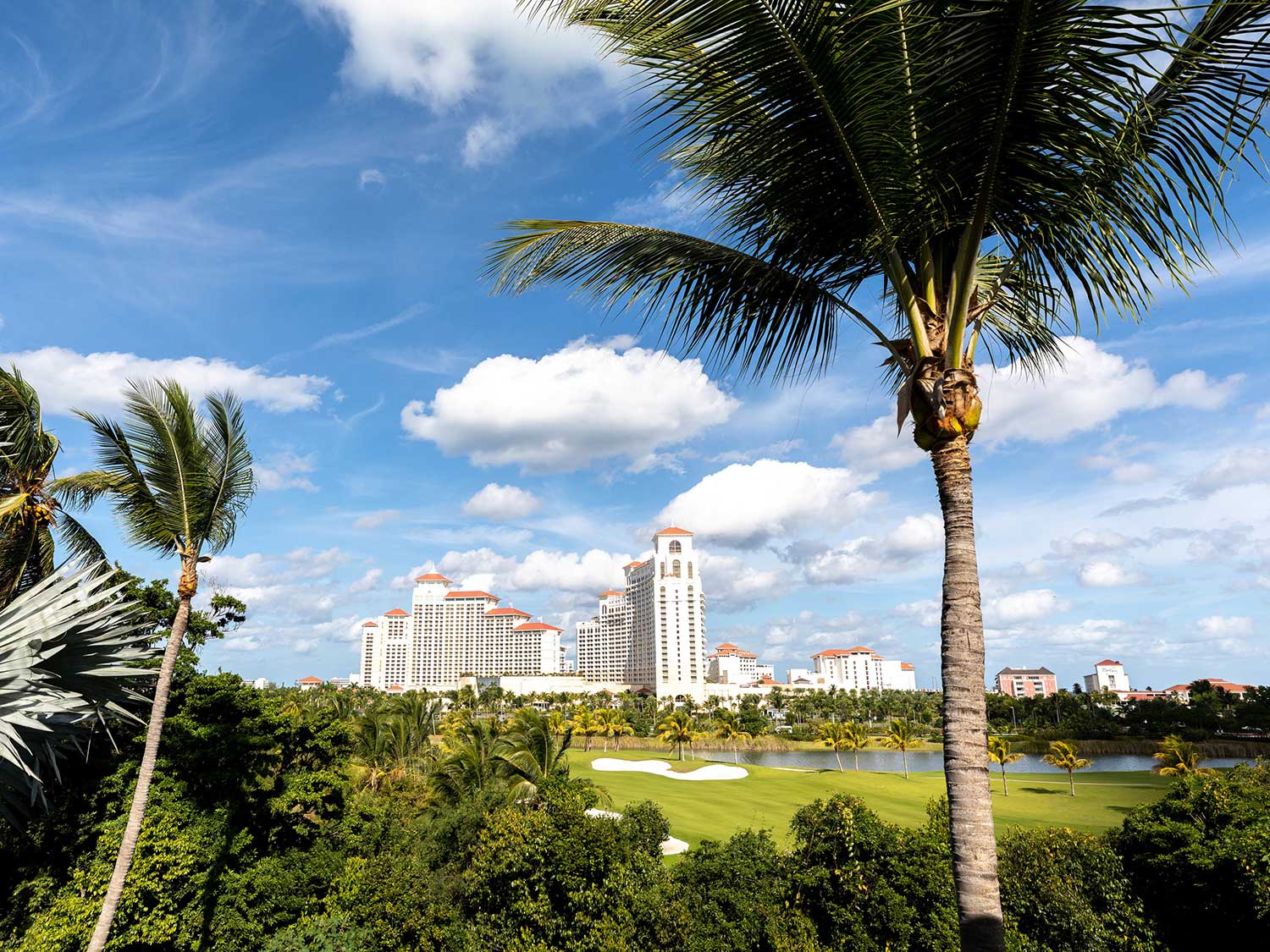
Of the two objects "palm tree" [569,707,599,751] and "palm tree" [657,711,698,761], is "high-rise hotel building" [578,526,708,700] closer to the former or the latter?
"palm tree" [569,707,599,751]

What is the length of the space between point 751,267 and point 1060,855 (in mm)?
11223

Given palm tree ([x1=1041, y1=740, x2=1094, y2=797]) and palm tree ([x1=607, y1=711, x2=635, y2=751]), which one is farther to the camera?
palm tree ([x1=607, y1=711, x2=635, y2=751])

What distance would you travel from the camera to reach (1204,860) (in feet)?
33.8

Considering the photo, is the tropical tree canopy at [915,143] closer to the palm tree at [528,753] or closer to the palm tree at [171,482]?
the palm tree at [171,482]

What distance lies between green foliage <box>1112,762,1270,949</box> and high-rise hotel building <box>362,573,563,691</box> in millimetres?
135594

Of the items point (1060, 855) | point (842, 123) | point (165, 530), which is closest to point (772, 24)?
point (842, 123)

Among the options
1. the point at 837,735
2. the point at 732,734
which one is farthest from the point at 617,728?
the point at 837,735

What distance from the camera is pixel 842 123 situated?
119 inches

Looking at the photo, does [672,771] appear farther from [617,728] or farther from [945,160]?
[945,160]

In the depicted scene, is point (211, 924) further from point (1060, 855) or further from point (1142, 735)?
point (1142, 735)

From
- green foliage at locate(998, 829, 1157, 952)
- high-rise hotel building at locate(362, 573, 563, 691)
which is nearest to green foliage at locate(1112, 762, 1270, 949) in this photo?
green foliage at locate(998, 829, 1157, 952)

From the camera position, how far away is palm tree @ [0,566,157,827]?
15.9 feet

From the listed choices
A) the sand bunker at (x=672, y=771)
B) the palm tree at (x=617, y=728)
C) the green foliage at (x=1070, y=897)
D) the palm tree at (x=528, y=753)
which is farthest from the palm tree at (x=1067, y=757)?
the palm tree at (x=617, y=728)

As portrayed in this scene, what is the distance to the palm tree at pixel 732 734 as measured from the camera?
198ft
